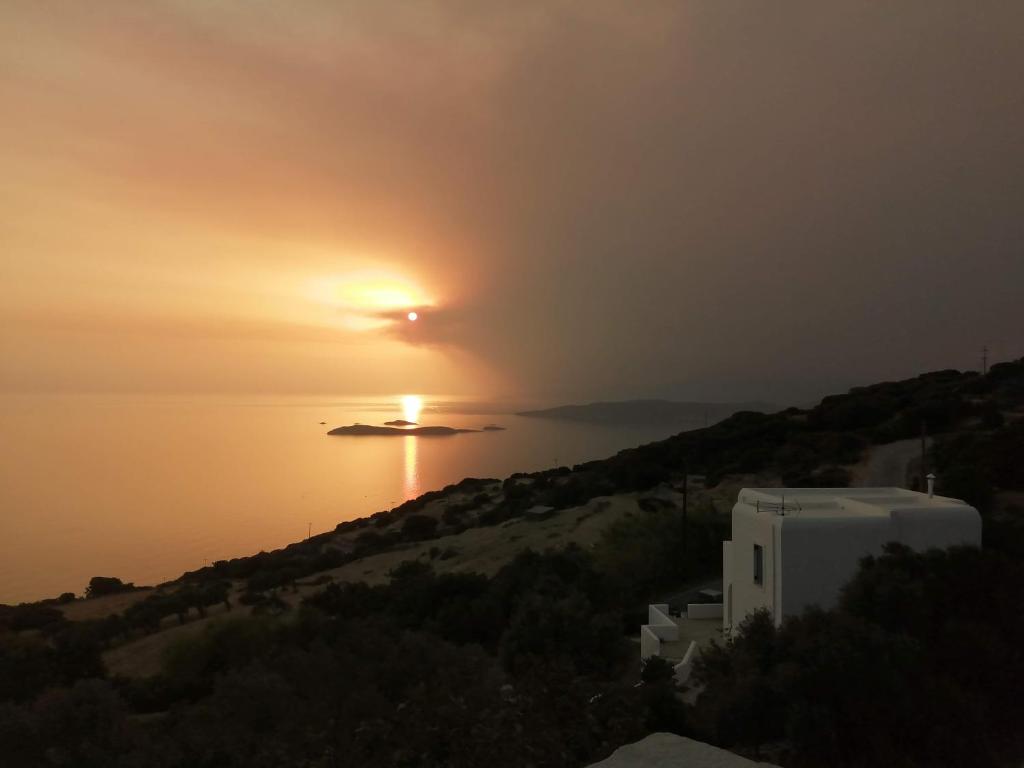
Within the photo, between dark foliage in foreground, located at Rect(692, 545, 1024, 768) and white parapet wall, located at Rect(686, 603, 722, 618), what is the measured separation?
23.4 ft

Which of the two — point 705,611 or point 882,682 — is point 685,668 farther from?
point 705,611

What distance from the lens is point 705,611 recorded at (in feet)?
62.9

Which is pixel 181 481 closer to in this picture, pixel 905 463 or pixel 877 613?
pixel 905 463

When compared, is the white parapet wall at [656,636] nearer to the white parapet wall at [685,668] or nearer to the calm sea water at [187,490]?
the white parapet wall at [685,668]

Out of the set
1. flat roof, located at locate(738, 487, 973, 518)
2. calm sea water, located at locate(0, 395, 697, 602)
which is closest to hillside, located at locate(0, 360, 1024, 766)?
flat roof, located at locate(738, 487, 973, 518)

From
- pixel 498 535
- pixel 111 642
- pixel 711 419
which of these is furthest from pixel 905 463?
pixel 711 419

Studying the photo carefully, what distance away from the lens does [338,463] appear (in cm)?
12850

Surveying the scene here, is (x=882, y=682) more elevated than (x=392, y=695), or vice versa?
(x=882, y=682)

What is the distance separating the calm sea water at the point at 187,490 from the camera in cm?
5541

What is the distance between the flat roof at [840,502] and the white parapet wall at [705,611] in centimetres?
345

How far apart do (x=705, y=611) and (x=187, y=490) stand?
3375 inches

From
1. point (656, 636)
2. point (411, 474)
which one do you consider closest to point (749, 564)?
point (656, 636)

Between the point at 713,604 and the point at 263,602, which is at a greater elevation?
the point at 713,604

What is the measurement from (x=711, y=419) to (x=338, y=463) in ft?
361
